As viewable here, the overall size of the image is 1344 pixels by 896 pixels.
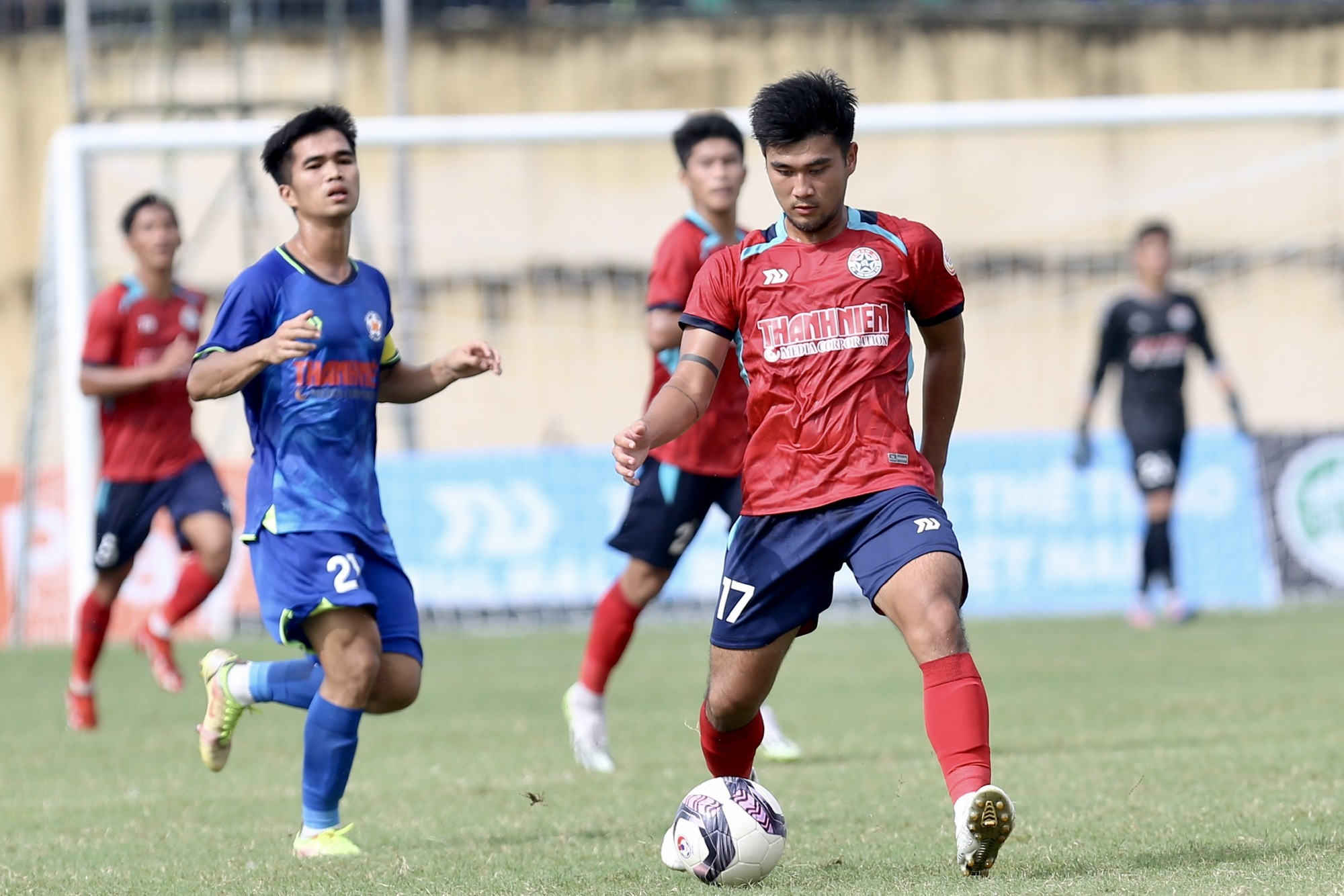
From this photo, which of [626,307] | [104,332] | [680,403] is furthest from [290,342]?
[626,307]

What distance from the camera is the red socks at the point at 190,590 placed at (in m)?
8.91

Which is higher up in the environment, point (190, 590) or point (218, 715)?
point (190, 590)

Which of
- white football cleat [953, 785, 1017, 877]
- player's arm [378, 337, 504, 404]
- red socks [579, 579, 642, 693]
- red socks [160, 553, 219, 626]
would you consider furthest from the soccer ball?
red socks [160, 553, 219, 626]

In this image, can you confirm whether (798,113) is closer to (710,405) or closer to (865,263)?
(865,263)

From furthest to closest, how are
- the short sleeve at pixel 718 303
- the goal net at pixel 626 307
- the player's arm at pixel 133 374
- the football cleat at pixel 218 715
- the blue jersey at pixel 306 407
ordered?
the goal net at pixel 626 307
the player's arm at pixel 133 374
the football cleat at pixel 218 715
the blue jersey at pixel 306 407
the short sleeve at pixel 718 303

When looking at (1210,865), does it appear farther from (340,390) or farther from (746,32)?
(746,32)

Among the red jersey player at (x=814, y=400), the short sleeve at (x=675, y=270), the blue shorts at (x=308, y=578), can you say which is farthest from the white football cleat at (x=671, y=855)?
the short sleeve at (x=675, y=270)

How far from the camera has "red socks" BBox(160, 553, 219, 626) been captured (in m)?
8.91

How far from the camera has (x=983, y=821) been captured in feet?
13.1

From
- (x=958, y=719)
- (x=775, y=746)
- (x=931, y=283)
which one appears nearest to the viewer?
(x=958, y=719)

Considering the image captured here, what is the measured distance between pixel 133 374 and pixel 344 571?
4.03 meters

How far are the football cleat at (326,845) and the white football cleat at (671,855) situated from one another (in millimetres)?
1021

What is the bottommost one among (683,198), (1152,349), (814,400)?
(814,400)

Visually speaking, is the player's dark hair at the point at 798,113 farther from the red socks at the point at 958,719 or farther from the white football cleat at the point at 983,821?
the white football cleat at the point at 983,821
